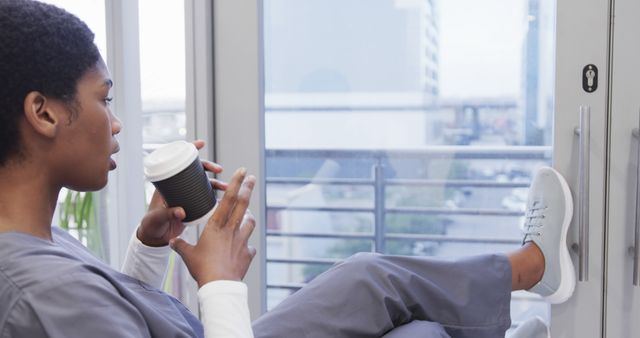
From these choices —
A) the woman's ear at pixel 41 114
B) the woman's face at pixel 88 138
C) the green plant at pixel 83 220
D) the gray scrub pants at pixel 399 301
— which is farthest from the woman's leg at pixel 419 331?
the green plant at pixel 83 220

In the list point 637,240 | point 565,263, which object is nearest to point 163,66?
point 565,263

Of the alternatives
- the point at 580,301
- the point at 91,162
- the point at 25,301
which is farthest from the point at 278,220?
the point at 25,301

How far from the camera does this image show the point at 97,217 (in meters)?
2.00

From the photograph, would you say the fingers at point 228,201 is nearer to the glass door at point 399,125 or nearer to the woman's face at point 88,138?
the woman's face at point 88,138

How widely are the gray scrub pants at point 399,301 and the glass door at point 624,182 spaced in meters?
0.32

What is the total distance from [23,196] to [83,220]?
3.57ft

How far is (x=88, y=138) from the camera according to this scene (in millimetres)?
964

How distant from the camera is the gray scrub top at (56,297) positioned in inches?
33.1

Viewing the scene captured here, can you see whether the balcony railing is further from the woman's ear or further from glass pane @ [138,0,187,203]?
the woman's ear

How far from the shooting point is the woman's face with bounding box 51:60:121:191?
0.94 m

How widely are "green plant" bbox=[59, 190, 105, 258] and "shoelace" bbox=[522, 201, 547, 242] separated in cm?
116

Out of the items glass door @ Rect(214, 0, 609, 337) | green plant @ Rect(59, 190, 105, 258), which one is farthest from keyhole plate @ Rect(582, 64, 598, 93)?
green plant @ Rect(59, 190, 105, 258)

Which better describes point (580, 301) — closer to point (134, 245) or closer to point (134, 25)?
point (134, 245)

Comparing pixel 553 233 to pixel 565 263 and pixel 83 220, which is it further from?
pixel 83 220
